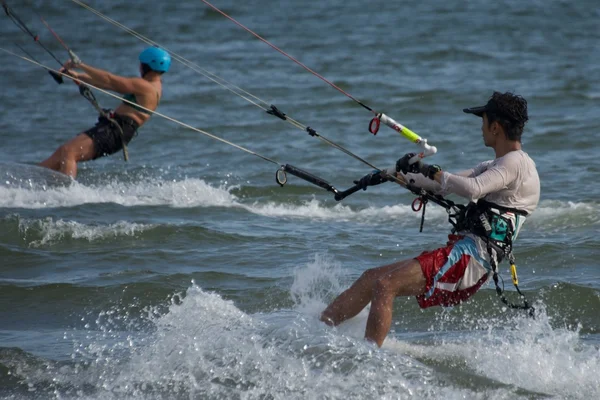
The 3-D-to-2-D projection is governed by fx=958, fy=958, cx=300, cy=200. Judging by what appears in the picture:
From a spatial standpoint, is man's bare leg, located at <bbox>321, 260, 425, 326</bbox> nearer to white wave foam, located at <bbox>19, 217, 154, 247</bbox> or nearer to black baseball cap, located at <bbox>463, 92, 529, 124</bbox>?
black baseball cap, located at <bbox>463, 92, 529, 124</bbox>

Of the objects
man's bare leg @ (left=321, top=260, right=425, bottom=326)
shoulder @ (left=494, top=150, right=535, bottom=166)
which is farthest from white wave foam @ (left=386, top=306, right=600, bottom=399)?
shoulder @ (left=494, top=150, right=535, bottom=166)

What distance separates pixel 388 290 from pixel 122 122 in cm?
647

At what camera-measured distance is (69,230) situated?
32.5ft

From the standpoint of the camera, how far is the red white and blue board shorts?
243 inches

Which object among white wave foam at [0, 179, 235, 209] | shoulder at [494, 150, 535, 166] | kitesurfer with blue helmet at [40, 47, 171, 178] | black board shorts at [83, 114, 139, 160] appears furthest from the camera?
black board shorts at [83, 114, 139, 160]

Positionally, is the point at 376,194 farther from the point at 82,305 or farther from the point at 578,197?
the point at 82,305

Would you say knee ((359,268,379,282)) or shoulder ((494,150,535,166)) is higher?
shoulder ((494,150,535,166))

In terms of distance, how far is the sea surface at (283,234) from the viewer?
6230mm

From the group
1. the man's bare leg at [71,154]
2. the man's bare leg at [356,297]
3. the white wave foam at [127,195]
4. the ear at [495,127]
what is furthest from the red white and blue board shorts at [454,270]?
the man's bare leg at [71,154]

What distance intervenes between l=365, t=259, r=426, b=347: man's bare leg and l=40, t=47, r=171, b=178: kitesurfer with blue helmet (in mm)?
5987

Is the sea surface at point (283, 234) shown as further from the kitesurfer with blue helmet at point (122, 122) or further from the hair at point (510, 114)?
the hair at point (510, 114)

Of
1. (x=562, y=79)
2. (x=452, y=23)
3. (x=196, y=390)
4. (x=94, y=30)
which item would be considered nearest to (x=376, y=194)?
(x=196, y=390)

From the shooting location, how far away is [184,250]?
9.56 meters

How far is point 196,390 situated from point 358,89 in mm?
13786
